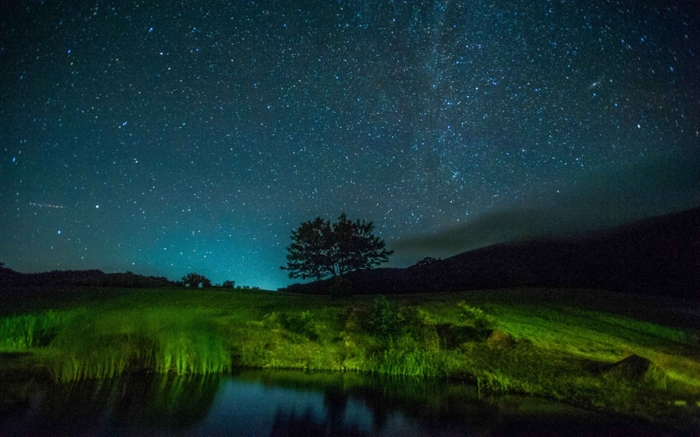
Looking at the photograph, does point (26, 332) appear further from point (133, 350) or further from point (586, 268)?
point (586, 268)

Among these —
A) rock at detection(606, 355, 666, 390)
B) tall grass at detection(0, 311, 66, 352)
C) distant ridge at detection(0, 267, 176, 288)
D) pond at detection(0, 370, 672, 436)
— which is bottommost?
pond at detection(0, 370, 672, 436)

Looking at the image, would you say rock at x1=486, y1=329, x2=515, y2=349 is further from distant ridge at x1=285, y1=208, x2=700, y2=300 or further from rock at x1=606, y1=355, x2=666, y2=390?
distant ridge at x1=285, y1=208, x2=700, y2=300

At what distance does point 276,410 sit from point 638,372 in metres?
8.10

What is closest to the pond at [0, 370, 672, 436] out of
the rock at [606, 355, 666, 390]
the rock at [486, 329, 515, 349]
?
the rock at [606, 355, 666, 390]

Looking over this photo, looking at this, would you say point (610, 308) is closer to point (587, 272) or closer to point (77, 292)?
point (77, 292)

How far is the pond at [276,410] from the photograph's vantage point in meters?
7.16

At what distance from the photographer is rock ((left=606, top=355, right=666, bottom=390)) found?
9.25 metres

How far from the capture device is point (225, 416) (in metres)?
7.90

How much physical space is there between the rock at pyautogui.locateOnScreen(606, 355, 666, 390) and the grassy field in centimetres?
2

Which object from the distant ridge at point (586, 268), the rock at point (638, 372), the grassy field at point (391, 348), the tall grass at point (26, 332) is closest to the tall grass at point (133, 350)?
the grassy field at point (391, 348)

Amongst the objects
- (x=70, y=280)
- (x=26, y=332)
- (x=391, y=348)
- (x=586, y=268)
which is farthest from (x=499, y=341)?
(x=586, y=268)

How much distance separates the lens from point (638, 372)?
952cm

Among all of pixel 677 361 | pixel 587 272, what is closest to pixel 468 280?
pixel 587 272

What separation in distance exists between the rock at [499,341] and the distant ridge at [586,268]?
27.0m
